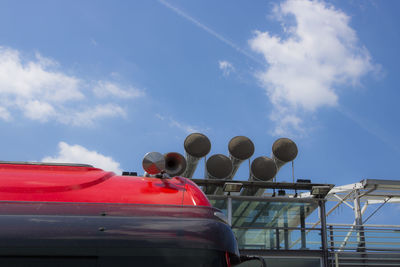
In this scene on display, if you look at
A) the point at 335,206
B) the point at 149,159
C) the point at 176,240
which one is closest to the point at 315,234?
the point at 335,206

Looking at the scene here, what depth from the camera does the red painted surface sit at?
409 cm

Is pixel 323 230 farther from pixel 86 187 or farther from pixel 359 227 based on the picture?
pixel 86 187

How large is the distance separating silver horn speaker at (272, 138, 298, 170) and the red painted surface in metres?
14.4

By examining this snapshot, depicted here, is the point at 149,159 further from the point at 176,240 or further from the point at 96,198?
the point at 176,240

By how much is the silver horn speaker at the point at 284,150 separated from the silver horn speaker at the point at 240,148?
1.03m

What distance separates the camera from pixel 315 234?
1619 centimetres

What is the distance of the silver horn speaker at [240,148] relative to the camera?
18.6 m

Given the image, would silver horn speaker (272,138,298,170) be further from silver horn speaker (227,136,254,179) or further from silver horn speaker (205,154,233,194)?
silver horn speaker (205,154,233,194)

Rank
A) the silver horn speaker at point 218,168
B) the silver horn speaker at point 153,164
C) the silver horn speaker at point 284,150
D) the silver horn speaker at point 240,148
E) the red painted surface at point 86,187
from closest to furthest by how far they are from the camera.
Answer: the red painted surface at point 86,187, the silver horn speaker at point 153,164, the silver horn speaker at point 218,168, the silver horn speaker at point 240,148, the silver horn speaker at point 284,150

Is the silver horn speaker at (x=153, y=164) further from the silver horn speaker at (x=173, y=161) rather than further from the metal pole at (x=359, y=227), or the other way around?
the metal pole at (x=359, y=227)

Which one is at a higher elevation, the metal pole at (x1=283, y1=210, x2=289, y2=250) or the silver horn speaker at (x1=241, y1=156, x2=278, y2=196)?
the silver horn speaker at (x1=241, y1=156, x2=278, y2=196)

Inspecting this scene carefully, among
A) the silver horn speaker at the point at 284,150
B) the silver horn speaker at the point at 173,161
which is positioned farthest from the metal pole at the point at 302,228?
the silver horn speaker at the point at 173,161

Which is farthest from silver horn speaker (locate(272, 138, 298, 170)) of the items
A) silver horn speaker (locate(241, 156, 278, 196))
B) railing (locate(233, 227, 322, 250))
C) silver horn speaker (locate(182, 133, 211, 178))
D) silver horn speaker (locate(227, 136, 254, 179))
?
railing (locate(233, 227, 322, 250))

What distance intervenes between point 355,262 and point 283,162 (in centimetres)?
470
